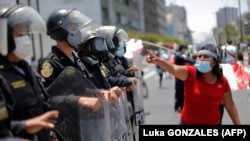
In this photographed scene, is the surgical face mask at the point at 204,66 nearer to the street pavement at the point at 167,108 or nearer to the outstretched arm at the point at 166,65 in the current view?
the outstretched arm at the point at 166,65

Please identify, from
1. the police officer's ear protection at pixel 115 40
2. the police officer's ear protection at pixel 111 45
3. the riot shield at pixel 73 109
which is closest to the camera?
the riot shield at pixel 73 109

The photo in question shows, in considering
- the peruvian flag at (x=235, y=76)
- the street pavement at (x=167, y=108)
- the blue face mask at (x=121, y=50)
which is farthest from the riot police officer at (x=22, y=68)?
the blue face mask at (x=121, y=50)

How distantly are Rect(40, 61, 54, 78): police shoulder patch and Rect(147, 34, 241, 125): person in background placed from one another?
3.67 feet

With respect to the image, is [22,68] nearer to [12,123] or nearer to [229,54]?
[12,123]

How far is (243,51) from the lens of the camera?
A: 658 centimetres

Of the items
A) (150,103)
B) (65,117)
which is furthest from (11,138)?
(150,103)

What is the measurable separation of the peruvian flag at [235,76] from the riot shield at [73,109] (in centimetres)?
215

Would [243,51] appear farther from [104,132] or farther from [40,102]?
[40,102]

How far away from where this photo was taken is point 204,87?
4211 mm

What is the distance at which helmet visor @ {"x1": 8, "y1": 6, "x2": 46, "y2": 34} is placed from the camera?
2.66m

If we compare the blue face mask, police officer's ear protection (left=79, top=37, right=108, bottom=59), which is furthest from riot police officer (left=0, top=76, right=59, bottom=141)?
the blue face mask

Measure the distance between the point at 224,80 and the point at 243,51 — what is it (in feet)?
7.92

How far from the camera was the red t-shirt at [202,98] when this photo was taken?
421 cm

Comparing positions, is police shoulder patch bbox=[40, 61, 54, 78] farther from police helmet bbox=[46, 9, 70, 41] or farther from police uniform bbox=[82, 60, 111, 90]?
police uniform bbox=[82, 60, 111, 90]
